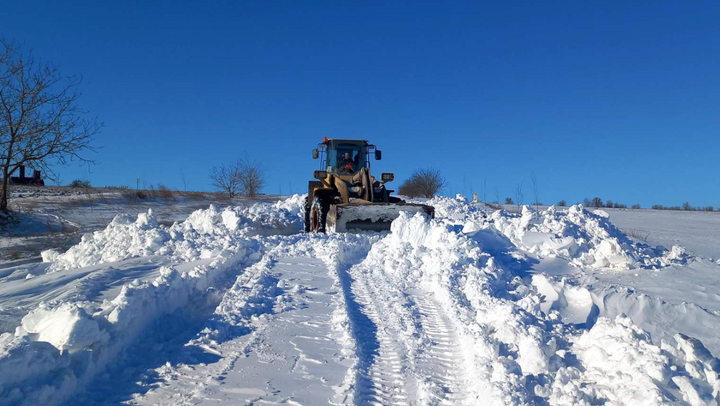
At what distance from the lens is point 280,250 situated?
345 inches

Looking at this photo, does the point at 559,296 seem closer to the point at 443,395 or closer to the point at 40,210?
the point at 443,395

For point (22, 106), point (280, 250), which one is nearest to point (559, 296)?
point (280, 250)

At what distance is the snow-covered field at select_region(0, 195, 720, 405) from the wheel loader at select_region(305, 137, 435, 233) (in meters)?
3.47

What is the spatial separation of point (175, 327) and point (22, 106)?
1245 centimetres

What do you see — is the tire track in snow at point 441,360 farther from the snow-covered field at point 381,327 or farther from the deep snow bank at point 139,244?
the deep snow bank at point 139,244

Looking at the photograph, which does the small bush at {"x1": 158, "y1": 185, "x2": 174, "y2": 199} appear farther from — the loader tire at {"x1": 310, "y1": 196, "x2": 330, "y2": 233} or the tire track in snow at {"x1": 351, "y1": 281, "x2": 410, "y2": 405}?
the tire track in snow at {"x1": 351, "y1": 281, "x2": 410, "y2": 405}

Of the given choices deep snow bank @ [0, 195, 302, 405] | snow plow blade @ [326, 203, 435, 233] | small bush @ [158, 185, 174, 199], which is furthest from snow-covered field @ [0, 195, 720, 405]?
small bush @ [158, 185, 174, 199]

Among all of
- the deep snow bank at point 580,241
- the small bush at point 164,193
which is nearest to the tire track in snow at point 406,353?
the deep snow bank at point 580,241

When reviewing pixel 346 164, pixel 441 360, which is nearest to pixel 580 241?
pixel 441 360

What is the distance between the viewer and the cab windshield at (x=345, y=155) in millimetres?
14469

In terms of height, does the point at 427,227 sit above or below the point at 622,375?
above

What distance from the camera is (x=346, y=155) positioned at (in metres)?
14.5

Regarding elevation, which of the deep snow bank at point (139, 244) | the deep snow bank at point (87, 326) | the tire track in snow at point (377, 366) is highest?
the deep snow bank at point (139, 244)

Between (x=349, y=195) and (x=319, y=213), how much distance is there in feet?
3.35
